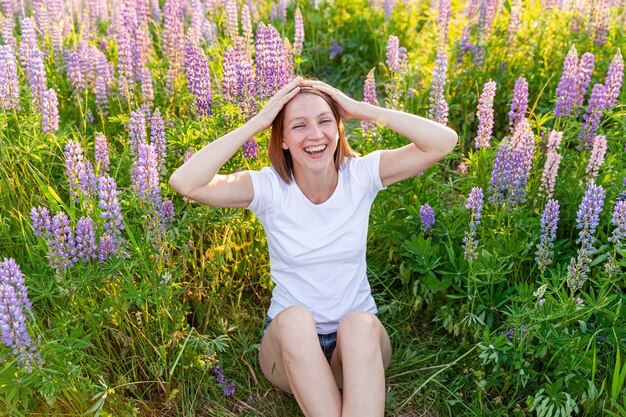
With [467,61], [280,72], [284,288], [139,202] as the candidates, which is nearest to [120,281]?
[139,202]

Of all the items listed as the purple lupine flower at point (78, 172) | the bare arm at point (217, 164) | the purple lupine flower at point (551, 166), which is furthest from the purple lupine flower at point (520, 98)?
the purple lupine flower at point (78, 172)

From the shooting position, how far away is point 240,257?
145 inches

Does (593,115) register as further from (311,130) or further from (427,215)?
(311,130)

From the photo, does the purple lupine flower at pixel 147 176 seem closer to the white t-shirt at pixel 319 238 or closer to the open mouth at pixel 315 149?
the white t-shirt at pixel 319 238

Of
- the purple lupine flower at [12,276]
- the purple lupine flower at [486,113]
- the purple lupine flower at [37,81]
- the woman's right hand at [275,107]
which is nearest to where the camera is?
the purple lupine flower at [12,276]

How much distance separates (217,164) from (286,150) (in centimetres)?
42

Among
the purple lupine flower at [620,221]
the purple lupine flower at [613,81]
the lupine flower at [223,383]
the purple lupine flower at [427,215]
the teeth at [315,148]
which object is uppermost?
the purple lupine flower at [613,81]

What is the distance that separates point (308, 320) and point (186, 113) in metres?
1.93

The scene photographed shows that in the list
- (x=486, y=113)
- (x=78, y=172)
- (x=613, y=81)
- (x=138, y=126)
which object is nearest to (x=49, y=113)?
(x=138, y=126)

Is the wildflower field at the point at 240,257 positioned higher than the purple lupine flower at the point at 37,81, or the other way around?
the purple lupine flower at the point at 37,81

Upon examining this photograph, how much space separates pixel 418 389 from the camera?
3.26m

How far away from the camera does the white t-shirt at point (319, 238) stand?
3.12 m

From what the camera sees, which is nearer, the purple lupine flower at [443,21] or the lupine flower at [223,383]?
the lupine flower at [223,383]

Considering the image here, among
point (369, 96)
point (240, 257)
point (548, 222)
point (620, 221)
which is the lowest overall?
point (240, 257)
